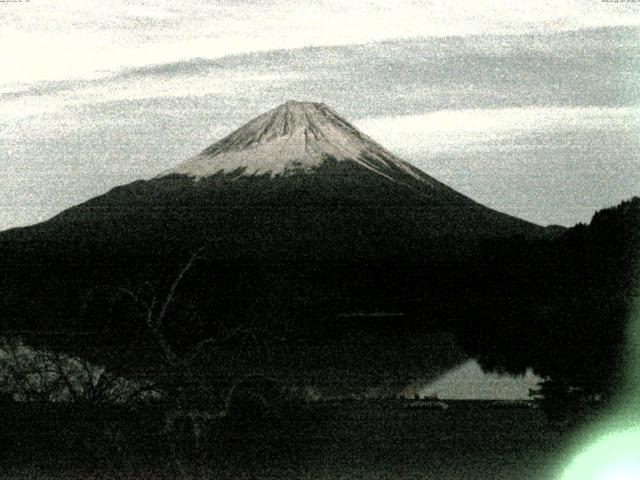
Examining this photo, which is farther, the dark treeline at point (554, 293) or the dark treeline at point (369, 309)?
the dark treeline at point (554, 293)

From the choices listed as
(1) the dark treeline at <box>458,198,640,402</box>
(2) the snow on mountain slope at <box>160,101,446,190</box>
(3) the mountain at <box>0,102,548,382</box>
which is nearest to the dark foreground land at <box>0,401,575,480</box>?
(1) the dark treeline at <box>458,198,640,402</box>

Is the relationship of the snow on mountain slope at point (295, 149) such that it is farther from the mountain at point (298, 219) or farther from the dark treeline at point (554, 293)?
the dark treeline at point (554, 293)

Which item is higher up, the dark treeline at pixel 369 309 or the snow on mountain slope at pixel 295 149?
the snow on mountain slope at pixel 295 149

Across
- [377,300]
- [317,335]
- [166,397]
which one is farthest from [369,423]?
[377,300]

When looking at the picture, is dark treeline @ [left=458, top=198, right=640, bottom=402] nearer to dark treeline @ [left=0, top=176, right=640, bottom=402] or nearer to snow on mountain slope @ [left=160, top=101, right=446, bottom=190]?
dark treeline @ [left=0, top=176, right=640, bottom=402]

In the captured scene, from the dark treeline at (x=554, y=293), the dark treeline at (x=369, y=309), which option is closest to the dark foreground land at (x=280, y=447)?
the dark treeline at (x=369, y=309)

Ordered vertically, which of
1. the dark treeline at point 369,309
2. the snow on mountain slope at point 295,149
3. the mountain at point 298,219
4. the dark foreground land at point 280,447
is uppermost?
the snow on mountain slope at point 295,149

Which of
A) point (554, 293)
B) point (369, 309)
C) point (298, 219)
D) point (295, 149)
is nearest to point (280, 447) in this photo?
point (554, 293)

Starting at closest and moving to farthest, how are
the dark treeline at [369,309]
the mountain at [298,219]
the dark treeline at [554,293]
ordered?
the dark treeline at [369,309] → the dark treeline at [554,293] → the mountain at [298,219]

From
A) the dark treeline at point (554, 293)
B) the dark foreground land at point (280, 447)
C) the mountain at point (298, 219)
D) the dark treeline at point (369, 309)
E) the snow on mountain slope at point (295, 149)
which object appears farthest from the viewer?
the snow on mountain slope at point (295, 149)
